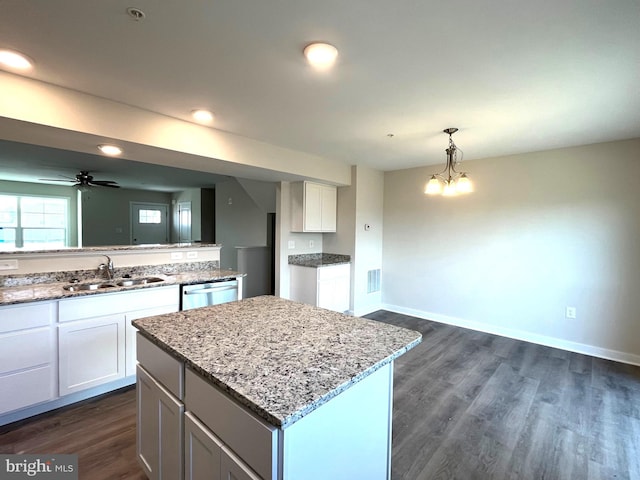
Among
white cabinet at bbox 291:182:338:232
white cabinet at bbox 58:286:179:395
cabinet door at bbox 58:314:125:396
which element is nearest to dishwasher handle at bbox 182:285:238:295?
white cabinet at bbox 58:286:179:395

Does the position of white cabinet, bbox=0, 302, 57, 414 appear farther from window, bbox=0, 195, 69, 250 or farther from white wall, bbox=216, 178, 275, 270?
window, bbox=0, 195, 69, 250

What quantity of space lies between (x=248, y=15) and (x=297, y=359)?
1580 millimetres

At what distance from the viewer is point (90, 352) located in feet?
7.95

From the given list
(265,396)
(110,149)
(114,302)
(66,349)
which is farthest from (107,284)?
(265,396)

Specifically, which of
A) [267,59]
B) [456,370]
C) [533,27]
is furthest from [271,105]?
[456,370]

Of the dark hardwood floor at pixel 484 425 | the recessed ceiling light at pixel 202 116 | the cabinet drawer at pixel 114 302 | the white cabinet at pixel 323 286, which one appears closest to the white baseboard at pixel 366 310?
the white cabinet at pixel 323 286

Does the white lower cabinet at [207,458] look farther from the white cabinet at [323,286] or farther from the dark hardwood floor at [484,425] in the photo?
the white cabinet at [323,286]

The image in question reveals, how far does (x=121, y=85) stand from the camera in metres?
2.13

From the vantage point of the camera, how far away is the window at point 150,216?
9406 millimetres

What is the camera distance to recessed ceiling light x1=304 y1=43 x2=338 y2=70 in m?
1.67

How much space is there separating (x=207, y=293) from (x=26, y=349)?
1349 mm

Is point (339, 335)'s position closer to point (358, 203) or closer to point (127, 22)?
point (127, 22)

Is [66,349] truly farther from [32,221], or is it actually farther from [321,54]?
[32,221]

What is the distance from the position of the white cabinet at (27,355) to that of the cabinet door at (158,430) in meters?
1.14
